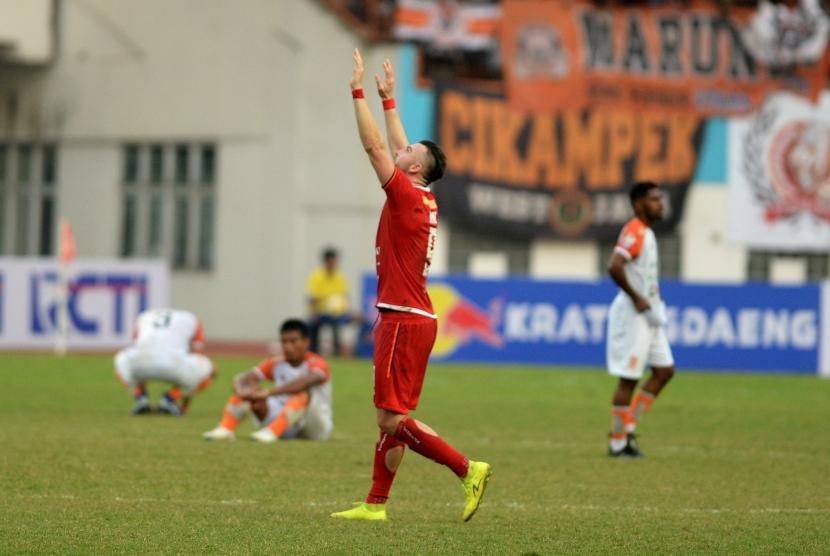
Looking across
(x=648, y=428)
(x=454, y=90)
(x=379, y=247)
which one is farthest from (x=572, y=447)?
(x=454, y=90)

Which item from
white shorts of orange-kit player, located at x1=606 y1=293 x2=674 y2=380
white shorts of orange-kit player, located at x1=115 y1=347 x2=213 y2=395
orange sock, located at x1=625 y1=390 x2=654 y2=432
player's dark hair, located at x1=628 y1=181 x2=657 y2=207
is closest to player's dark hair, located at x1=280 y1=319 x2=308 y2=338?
white shorts of orange-kit player, located at x1=606 y1=293 x2=674 y2=380

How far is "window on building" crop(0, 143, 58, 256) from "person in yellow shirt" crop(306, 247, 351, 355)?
12.5m

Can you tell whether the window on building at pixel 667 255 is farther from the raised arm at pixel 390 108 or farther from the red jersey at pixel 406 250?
the red jersey at pixel 406 250

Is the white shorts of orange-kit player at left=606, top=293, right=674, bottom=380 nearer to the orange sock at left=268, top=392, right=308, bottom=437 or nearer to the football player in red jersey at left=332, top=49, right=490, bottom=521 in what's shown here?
the orange sock at left=268, top=392, right=308, bottom=437

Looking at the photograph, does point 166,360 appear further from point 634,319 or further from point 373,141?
point 373,141

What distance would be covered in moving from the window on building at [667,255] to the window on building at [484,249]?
61.9 inches

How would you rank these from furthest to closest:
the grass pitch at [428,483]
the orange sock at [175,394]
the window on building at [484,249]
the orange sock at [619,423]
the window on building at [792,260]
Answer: the window on building at [792,260]
the window on building at [484,249]
the orange sock at [175,394]
the orange sock at [619,423]
the grass pitch at [428,483]

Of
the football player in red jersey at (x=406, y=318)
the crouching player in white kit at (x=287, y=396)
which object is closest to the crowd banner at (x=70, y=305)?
the crouching player in white kit at (x=287, y=396)

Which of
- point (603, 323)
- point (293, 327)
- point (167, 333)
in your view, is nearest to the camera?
point (293, 327)

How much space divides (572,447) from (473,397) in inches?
258

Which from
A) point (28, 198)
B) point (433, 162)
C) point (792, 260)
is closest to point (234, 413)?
point (433, 162)

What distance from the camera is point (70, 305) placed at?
29.5m

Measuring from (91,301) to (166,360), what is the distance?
503 inches

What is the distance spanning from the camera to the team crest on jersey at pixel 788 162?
37250mm
